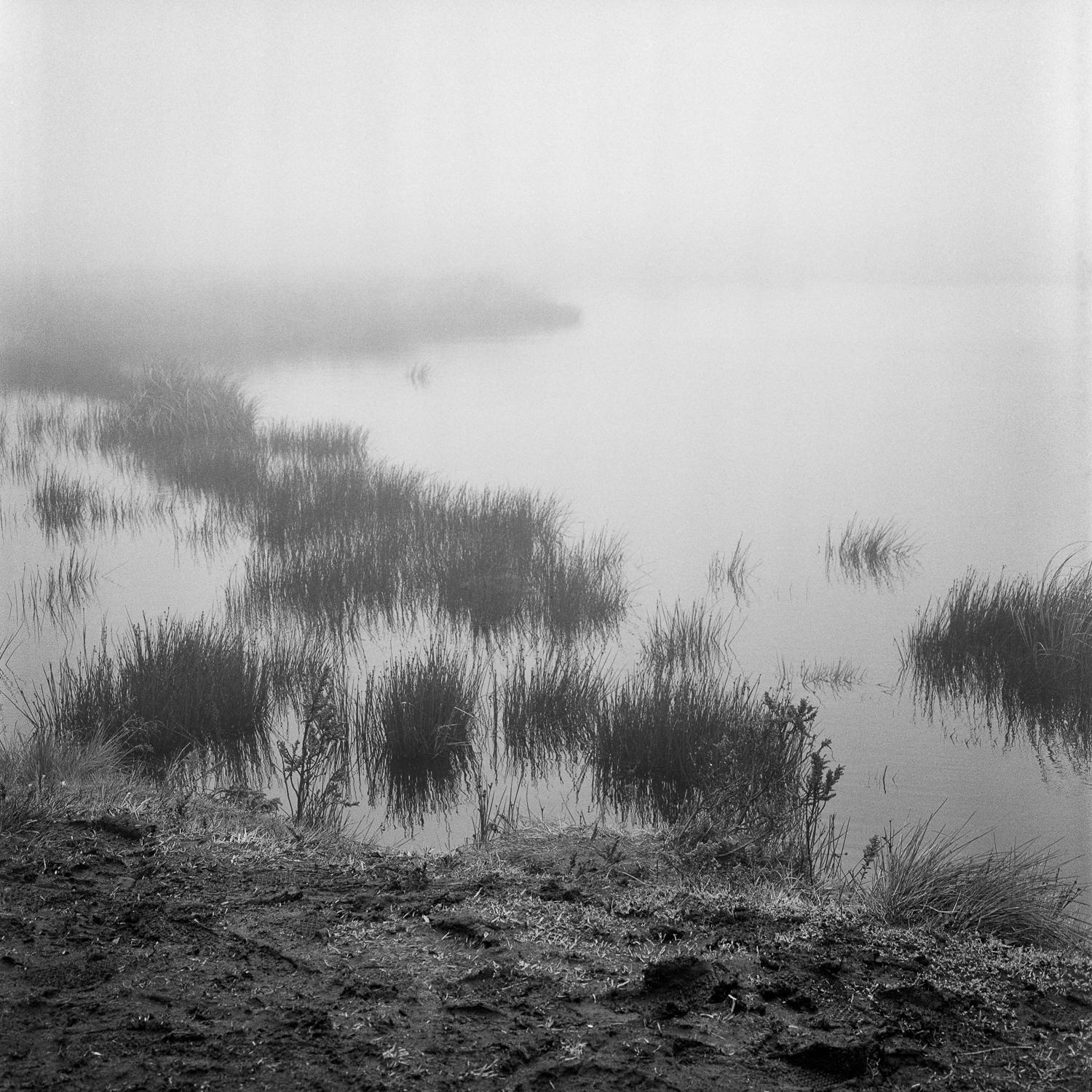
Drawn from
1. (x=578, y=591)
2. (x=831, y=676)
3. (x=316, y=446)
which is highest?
(x=316, y=446)

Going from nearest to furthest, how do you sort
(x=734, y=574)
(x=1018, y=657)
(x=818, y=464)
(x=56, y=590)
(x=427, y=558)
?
1. (x=1018, y=657)
2. (x=56, y=590)
3. (x=427, y=558)
4. (x=734, y=574)
5. (x=818, y=464)

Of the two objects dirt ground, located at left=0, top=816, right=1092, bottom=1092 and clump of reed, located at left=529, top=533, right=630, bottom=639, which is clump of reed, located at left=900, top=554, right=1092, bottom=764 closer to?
clump of reed, located at left=529, top=533, right=630, bottom=639

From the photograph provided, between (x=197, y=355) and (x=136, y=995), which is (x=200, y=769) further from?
(x=197, y=355)

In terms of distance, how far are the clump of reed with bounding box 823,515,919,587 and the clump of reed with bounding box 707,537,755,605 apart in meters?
0.79

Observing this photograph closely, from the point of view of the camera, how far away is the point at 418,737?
5414mm

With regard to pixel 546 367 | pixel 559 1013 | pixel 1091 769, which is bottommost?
pixel 1091 769

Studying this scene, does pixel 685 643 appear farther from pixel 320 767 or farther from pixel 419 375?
pixel 419 375

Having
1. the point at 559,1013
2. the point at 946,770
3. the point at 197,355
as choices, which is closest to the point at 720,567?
the point at 946,770

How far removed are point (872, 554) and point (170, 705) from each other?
7.05 metres

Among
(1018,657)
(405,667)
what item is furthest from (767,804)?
(1018,657)

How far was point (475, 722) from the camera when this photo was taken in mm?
5824

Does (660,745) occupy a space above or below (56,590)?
below

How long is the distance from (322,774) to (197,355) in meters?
19.9

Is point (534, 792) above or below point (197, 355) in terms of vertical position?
below
